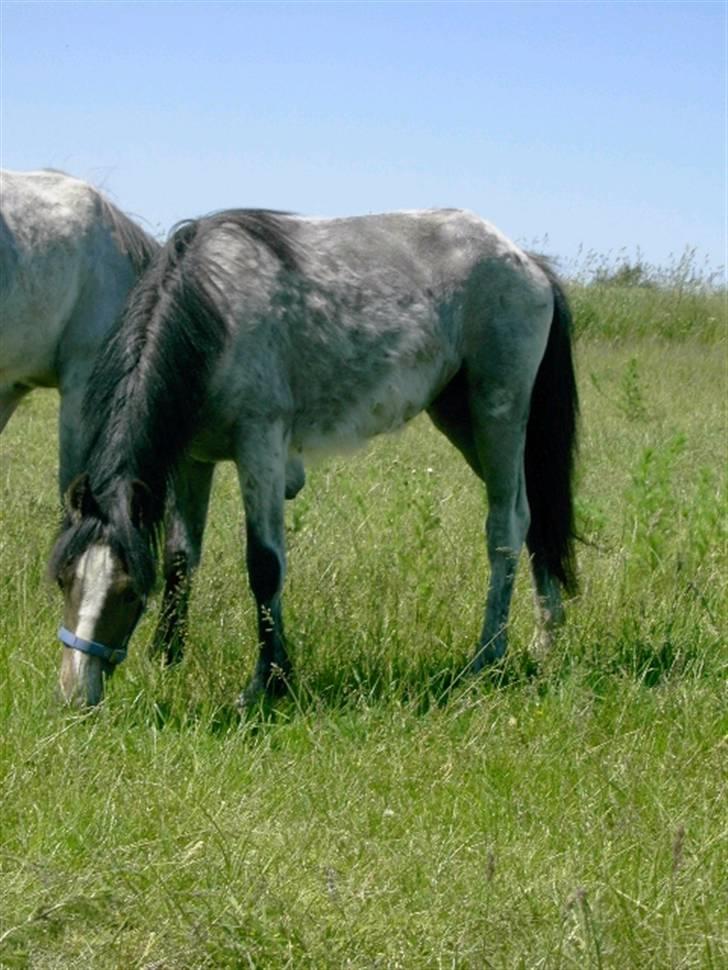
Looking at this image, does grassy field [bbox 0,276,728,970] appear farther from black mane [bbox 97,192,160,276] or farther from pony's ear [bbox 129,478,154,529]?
black mane [bbox 97,192,160,276]

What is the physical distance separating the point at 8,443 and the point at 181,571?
5.57 meters

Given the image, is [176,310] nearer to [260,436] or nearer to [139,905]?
[260,436]

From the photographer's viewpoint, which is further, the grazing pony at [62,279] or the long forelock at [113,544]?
the grazing pony at [62,279]

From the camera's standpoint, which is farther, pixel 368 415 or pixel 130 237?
pixel 130 237

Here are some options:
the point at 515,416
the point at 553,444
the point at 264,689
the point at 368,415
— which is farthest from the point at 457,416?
the point at 264,689

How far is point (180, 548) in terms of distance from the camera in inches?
236

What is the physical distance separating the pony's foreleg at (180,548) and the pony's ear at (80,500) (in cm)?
40

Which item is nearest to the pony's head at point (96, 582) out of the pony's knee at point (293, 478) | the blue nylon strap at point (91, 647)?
the blue nylon strap at point (91, 647)

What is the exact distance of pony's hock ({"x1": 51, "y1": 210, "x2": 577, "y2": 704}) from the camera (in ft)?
16.9

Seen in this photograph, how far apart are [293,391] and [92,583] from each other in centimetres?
125

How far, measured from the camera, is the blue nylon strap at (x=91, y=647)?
493cm

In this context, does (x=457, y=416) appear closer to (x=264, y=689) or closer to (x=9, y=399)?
(x=264, y=689)

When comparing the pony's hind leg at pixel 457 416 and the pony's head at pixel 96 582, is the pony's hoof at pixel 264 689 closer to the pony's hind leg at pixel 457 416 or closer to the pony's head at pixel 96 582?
the pony's head at pixel 96 582

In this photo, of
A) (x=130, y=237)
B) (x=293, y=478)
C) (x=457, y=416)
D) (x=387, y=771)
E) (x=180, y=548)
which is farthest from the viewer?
(x=130, y=237)
